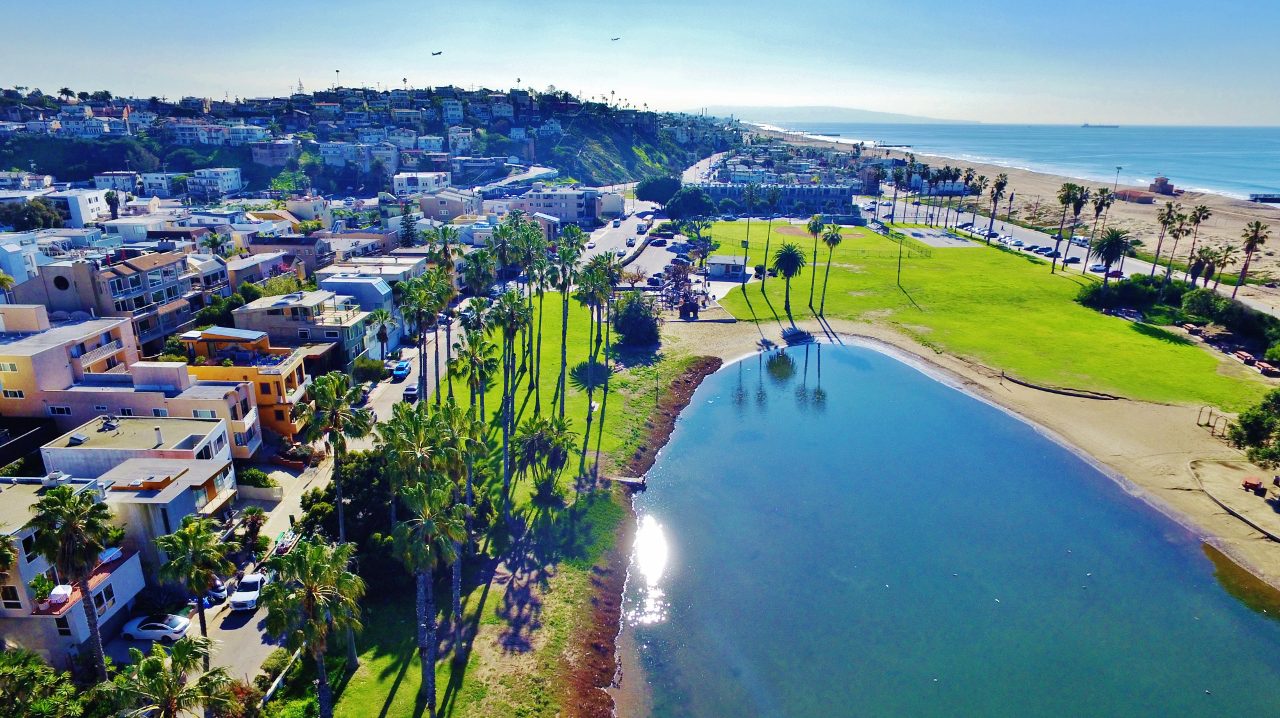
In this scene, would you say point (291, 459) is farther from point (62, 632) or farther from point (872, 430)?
point (872, 430)

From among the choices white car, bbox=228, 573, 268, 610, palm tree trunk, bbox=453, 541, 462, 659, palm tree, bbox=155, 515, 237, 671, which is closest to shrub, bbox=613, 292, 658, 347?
palm tree trunk, bbox=453, 541, 462, 659

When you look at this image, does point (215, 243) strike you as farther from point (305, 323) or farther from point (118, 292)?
point (305, 323)

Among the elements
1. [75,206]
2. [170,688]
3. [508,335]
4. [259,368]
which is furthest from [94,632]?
[75,206]

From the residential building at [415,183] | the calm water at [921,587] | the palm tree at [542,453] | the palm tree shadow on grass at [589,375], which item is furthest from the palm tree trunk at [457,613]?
the residential building at [415,183]

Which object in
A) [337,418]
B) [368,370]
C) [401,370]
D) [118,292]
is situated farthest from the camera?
[401,370]

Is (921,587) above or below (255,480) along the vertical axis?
below

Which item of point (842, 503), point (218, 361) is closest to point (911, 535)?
point (842, 503)
